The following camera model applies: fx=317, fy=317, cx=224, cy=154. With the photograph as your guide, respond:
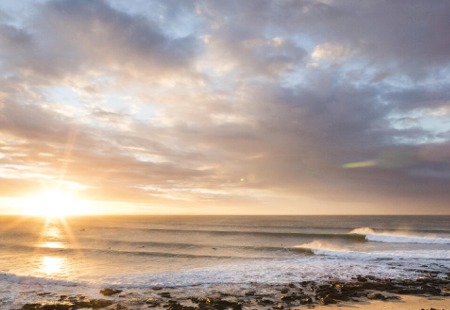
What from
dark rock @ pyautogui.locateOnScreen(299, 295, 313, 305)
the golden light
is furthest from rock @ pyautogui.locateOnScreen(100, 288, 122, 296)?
dark rock @ pyautogui.locateOnScreen(299, 295, 313, 305)

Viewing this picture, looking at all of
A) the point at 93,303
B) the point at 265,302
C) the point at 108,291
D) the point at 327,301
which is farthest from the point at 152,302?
the point at 327,301

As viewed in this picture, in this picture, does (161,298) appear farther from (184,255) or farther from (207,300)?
(184,255)

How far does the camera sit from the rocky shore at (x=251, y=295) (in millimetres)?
17141

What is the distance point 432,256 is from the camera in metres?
34.7


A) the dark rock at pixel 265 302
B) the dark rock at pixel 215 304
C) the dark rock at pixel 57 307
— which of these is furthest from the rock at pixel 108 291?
the dark rock at pixel 265 302

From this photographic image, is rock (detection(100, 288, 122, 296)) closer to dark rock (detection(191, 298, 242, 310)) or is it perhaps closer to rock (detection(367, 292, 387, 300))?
dark rock (detection(191, 298, 242, 310))

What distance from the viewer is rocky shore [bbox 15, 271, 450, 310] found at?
17141 millimetres

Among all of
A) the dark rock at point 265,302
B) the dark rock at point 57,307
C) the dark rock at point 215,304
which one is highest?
the dark rock at point 265,302

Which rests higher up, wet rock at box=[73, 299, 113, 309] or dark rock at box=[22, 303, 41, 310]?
wet rock at box=[73, 299, 113, 309]

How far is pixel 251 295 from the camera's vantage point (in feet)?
63.1

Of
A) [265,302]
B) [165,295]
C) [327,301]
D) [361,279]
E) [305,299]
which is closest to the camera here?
[327,301]

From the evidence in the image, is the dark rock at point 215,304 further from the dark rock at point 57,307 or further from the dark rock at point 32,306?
the dark rock at point 32,306

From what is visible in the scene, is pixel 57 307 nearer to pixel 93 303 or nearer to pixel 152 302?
pixel 93 303

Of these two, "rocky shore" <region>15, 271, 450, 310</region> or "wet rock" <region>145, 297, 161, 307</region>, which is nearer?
"rocky shore" <region>15, 271, 450, 310</region>
